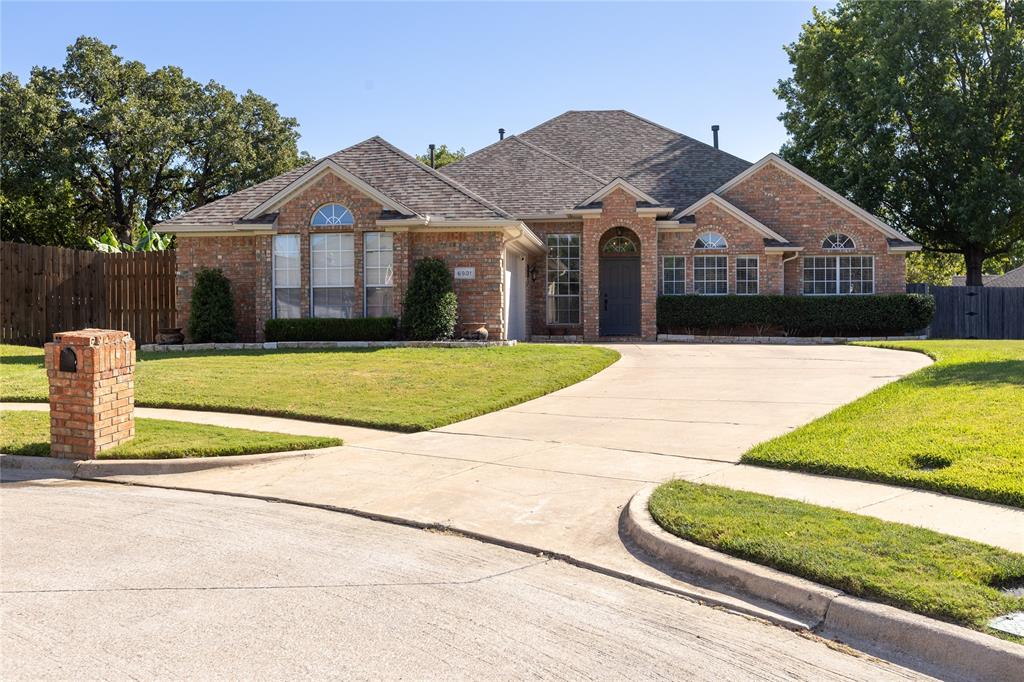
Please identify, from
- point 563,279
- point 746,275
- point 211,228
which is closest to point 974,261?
point 746,275

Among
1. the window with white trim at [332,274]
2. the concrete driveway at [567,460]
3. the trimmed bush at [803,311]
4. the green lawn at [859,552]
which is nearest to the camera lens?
the green lawn at [859,552]

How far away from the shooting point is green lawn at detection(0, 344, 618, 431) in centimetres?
1173

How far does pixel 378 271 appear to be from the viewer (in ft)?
67.4

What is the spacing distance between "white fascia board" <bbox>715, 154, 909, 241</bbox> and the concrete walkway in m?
13.8

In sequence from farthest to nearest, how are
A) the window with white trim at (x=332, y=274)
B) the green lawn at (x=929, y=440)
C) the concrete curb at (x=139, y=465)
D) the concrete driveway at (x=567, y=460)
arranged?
1. the window with white trim at (x=332, y=274)
2. the concrete curb at (x=139, y=465)
3. the green lawn at (x=929, y=440)
4. the concrete driveway at (x=567, y=460)

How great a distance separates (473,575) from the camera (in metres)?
5.25

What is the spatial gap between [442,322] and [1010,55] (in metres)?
23.8

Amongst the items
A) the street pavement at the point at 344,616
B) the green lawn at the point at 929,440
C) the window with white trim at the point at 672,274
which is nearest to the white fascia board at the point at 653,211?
the window with white trim at the point at 672,274

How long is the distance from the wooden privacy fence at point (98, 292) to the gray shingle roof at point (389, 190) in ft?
6.76

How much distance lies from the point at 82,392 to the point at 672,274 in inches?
774

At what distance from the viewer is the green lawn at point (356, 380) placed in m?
11.7

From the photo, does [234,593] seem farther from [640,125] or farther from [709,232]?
[640,125]

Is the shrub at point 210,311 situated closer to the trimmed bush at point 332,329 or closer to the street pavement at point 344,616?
the trimmed bush at point 332,329

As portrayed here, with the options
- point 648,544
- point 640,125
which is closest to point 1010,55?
point 640,125
